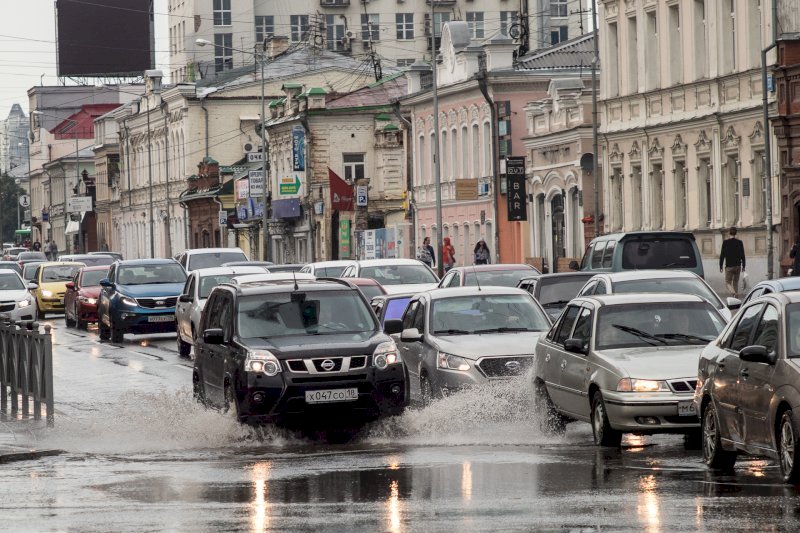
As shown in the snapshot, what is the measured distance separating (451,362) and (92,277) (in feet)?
92.3

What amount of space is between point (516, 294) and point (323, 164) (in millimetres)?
66911

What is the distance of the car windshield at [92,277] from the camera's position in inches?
1778

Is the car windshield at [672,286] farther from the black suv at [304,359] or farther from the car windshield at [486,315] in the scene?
the black suv at [304,359]

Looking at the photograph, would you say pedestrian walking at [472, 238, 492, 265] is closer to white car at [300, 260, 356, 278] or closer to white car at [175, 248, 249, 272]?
white car at [175, 248, 249, 272]

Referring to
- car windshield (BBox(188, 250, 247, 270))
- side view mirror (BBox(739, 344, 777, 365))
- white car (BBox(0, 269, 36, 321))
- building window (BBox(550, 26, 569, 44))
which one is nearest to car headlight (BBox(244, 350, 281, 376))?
side view mirror (BBox(739, 344, 777, 365))

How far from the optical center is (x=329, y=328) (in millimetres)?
17578

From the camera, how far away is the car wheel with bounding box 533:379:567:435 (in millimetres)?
16688

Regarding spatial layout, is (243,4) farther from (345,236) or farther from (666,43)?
(666,43)

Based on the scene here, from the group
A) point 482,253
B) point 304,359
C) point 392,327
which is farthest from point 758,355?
point 482,253

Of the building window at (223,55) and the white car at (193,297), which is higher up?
the building window at (223,55)

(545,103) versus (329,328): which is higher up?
(545,103)

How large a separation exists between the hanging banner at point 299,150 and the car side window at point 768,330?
74331 mm

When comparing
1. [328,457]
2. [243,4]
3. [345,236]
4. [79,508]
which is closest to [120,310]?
[328,457]

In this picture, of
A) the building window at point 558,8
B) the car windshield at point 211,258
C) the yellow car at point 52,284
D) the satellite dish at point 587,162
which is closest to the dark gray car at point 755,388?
the car windshield at point 211,258
